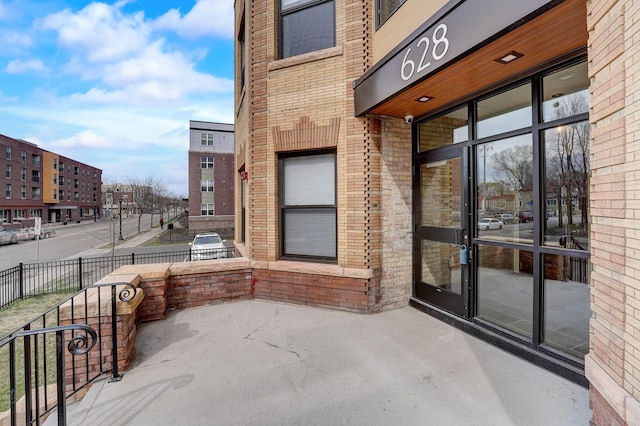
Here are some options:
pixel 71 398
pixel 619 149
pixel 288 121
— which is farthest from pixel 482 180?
pixel 71 398

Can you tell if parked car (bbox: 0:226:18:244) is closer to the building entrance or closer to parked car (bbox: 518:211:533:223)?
the building entrance

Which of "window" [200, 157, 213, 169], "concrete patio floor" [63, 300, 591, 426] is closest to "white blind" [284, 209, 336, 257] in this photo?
"concrete patio floor" [63, 300, 591, 426]

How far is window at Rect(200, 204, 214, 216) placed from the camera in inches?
1393

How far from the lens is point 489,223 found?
14.6 ft

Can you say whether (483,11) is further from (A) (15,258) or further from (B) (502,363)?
(A) (15,258)

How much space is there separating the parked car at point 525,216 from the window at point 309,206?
2773 mm

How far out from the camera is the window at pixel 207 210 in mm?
35375

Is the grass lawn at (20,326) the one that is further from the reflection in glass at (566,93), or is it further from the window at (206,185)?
the window at (206,185)

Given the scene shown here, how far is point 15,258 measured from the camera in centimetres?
→ 1984

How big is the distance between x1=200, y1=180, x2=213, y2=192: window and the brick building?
1230 inches

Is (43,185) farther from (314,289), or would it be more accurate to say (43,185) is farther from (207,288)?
(314,289)

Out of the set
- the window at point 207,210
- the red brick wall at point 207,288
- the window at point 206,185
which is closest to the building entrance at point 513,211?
the red brick wall at point 207,288

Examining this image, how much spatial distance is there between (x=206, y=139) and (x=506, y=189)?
118 feet

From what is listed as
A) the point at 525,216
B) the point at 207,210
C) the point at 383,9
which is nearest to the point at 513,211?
the point at 525,216
